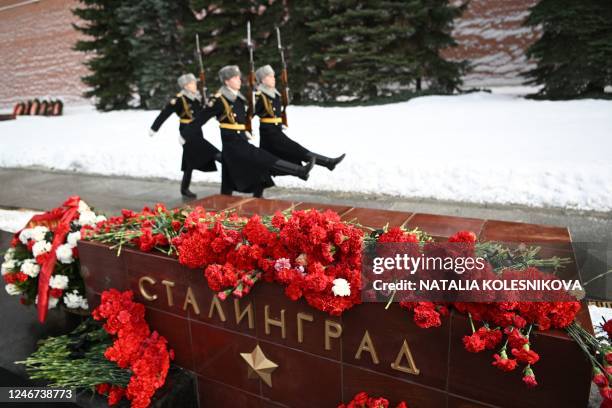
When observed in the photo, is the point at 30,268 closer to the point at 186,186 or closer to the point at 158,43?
the point at 186,186

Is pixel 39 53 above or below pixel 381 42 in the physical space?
above

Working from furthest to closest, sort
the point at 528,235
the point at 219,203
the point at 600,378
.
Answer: the point at 219,203, the point at 528,235, the point at 600,378

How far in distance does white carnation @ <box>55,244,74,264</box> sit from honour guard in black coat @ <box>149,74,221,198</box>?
272 cm

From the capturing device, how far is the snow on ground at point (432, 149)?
18.7 ft

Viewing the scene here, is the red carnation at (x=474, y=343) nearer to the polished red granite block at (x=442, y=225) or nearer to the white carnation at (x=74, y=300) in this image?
the polished red granite block at (x=442, y=225)

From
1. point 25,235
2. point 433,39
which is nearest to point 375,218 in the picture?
point 25,235

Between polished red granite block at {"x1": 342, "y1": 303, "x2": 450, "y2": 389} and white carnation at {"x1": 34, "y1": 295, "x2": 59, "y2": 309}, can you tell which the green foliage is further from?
polished red granite block at {"x1": 342, "y1": 303, "x2": 450, "y2": 389}

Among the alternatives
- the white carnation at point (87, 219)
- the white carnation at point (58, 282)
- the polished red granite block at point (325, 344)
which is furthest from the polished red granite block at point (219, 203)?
the white carnation at point (58, 282)

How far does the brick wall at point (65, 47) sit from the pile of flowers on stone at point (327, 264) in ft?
59.0

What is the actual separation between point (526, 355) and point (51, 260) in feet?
8.66

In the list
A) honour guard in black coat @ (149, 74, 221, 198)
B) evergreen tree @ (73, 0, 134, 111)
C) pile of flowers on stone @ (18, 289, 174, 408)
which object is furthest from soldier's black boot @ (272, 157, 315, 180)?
evergreen tree @ (73, 0, 134, 111)

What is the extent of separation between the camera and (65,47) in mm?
24469

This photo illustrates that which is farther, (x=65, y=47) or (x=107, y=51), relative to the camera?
(x=65, y=47)

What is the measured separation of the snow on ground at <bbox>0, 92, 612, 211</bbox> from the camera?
5688 mm
